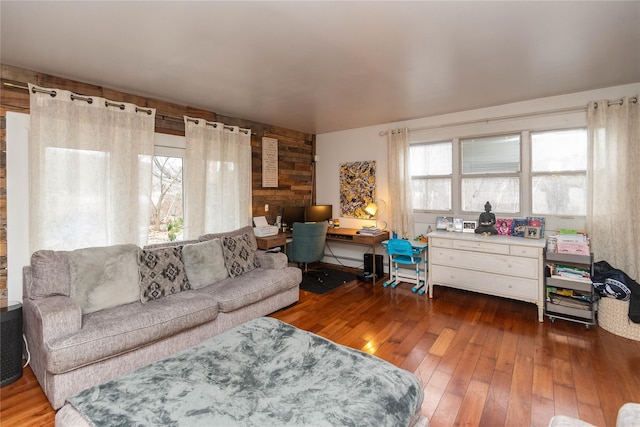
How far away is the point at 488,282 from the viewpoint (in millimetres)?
3340

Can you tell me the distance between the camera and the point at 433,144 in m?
4.33

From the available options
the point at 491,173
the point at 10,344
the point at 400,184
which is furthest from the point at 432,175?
the point at 10,344

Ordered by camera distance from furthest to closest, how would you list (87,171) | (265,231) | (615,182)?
1. (265,231)
2. (615,182)
3. (87,171)

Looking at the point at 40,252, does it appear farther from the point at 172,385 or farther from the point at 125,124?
the point at 172,385

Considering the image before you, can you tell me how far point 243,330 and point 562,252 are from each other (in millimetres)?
3155

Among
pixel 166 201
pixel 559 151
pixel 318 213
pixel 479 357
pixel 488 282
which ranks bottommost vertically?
pixel 479 357

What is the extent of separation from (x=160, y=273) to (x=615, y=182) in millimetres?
4566

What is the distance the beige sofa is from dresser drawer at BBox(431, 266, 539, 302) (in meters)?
1.86

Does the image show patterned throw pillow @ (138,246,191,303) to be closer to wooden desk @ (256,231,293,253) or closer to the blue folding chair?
wooden desk @ (256,231,293,253)

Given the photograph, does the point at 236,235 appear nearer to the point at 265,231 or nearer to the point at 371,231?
the point at 265,231

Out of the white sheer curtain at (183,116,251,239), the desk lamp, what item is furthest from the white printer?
the desk lamp

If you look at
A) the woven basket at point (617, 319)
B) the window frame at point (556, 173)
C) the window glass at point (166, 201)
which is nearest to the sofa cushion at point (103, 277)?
the window glass at point (166, 201)

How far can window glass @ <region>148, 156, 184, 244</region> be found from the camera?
11.2 ft

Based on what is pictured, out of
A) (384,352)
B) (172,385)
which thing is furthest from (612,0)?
(172,385)
